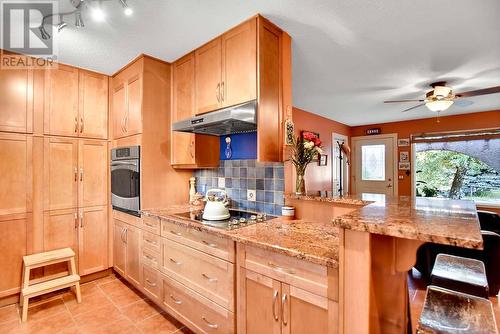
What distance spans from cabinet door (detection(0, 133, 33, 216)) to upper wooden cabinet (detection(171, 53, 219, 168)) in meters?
1.32

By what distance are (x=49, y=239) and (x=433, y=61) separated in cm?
424

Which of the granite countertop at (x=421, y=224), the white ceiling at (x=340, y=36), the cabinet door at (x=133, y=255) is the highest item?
the white ceiling at (x=340, y=36)

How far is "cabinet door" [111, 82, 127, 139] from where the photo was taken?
2.55 m

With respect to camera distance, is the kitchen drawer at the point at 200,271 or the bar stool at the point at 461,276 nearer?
the bar stool at the point at 461,276

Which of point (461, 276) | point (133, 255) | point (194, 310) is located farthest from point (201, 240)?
point (461, 276)

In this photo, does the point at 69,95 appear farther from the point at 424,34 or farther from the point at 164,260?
the point at 424,34

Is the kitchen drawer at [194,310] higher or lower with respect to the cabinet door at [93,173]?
lower

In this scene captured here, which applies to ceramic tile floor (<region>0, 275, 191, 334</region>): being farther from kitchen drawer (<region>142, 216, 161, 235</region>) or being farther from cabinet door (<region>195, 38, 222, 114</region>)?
cabinet door (<region>195, 38, 222, 114</region>)

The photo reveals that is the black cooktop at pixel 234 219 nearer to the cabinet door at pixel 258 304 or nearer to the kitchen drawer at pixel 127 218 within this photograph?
the cabinet door at pixel 258 304

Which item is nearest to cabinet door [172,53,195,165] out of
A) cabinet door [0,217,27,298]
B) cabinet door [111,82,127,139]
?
cabinet door [111,82,127,139]

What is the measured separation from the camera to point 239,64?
180 cm

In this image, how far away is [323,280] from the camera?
1095mm

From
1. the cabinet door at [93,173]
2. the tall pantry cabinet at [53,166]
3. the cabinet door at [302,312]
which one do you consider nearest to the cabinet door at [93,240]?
the tall pantry cabinet at [53,166]

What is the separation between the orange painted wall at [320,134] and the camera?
14.6 feet
